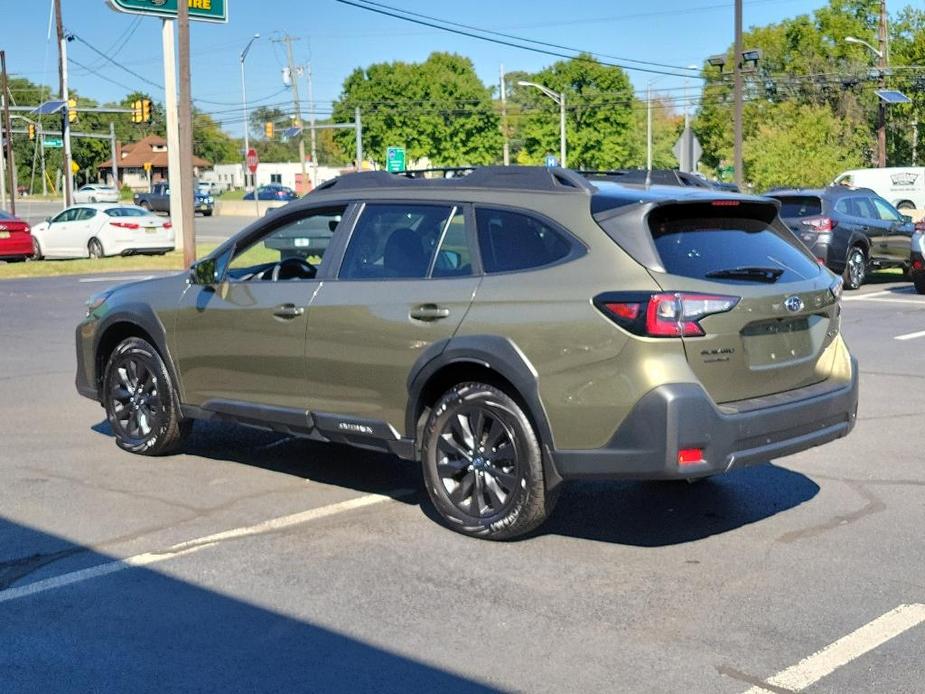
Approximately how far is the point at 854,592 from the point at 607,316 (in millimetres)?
1609

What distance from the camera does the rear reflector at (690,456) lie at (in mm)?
5371

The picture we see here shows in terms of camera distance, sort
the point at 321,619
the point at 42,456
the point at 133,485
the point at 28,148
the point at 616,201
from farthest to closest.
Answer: the point at 28,148 < the point at 42,456 < the point at 133,485 < the point at 616,201 < the point at 321,619

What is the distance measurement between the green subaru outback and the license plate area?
0.01 m

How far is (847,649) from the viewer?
4480mm

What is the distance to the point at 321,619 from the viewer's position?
4867 mm

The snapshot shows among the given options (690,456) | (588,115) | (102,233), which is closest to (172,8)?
(102,233)

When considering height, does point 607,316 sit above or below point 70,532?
above

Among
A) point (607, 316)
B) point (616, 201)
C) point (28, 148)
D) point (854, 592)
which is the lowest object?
point (854, 592)

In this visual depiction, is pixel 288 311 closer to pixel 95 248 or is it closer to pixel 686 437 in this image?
pixel 686 437

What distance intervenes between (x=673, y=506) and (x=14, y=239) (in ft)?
89.6

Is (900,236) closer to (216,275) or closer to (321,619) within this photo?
(216,275)

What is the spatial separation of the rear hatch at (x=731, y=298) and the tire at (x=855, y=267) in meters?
15.5

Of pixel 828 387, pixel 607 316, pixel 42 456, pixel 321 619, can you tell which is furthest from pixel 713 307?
pixel 42 456

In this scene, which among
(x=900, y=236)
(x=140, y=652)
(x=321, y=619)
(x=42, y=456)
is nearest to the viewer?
(x=140, y=652)
